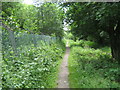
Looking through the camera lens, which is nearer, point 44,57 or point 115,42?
point 44,57

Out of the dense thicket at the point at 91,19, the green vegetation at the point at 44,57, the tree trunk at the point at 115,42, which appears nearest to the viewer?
the green vegetation at the point at 44,57

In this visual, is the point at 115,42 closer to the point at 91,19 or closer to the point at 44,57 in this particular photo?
the point at 91,19

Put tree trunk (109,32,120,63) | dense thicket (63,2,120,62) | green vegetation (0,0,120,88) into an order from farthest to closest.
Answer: tree trunk (109,32,120,63), dense thicket (63,2,120,62), green vegetation (0,0,120,88)

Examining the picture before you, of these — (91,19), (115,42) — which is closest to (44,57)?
(91,19)

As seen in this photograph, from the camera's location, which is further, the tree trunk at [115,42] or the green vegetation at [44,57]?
the tree trunk at [115,42]

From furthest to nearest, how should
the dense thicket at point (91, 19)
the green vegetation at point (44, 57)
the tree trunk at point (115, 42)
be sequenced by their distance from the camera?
1. the tree trunk at point (115, 42)
2. the dense thicket at point (91, 19)
3. the green vegetation at point (44, 57)

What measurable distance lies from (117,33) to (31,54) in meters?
6.91

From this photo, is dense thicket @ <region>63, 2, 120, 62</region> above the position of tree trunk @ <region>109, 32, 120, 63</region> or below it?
above

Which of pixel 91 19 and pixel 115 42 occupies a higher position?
pixel 91 19

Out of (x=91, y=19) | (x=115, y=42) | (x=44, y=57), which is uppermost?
(x=91, y=19)

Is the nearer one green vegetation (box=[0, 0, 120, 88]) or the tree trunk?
green vegetation (box=[0, 0, 120, 88])

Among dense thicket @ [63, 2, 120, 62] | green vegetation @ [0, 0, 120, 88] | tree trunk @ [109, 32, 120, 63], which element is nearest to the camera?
green vegetation @ [0, 0, 120, 88]

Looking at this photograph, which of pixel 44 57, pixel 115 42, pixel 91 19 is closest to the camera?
pixel 44 57

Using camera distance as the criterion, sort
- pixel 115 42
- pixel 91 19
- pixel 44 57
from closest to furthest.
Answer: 1. pixel 44 57
2. pixel 91 19
3. pixel 115 42
